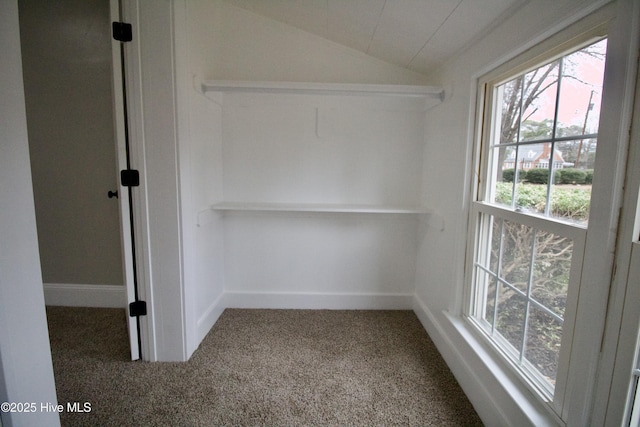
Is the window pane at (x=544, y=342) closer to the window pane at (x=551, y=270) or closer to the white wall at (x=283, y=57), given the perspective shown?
the window pane at (x=551, y=270)

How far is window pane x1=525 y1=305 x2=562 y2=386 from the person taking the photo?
1.11 meters

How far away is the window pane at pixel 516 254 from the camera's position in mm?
1255

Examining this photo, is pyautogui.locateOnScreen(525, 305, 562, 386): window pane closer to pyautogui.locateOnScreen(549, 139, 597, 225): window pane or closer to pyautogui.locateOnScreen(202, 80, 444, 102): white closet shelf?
pyautogui.locateOnScreen(549, 139, 597, 225): window pane

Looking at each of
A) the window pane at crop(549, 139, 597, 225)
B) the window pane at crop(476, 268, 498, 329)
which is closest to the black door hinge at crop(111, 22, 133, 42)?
the window pane at crop(549, 139, 597, 225)

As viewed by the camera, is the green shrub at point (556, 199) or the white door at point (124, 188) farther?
the white door at point (124, 188)

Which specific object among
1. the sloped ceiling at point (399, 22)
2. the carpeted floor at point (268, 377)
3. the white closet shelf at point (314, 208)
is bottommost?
the carpeted floor at point (268, 377)

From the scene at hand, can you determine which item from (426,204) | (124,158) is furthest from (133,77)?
(426,204)

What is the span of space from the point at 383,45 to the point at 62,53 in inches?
96.4

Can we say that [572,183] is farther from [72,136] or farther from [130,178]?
[72,136]

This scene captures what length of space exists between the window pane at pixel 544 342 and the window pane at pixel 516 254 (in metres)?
0.13

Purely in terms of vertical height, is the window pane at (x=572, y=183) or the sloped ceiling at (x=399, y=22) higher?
the sloped ceiling at (x=399, y=22)

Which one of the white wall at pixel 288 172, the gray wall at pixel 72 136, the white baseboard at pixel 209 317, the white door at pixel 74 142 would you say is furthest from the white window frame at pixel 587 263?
the gray wall at pixel 72 136

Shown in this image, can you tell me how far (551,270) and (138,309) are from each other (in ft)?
6.98

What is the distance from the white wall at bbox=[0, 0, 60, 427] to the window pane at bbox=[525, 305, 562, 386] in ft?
5.86
